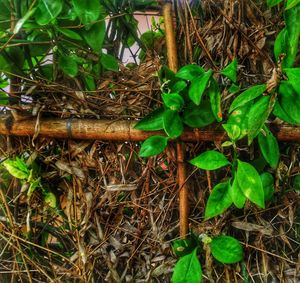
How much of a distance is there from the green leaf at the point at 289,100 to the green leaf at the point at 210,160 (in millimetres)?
143

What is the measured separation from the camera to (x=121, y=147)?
86 centimetres

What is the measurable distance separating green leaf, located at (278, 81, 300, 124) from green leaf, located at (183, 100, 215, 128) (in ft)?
0.45

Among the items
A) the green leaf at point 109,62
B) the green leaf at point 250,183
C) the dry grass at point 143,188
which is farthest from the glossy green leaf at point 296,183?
the green leaf at point 109,62

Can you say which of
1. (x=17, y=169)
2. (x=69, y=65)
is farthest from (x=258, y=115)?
(x=17, y=169)

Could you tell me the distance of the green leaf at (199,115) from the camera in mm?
776

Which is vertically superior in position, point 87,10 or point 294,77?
point 87,10

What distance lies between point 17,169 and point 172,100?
13.7 inches

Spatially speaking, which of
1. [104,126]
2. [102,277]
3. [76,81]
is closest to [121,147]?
[104,126]

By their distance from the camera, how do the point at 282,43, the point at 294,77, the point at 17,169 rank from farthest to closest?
the point at 17,169 → the point at 282,43 → the point at 294,77

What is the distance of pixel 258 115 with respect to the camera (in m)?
0.68

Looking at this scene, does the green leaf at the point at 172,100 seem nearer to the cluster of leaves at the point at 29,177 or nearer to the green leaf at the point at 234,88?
the green leaf at the point at 234,88

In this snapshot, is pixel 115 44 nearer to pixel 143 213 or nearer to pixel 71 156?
pixel 71 156

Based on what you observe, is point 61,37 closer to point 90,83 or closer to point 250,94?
point 90,83

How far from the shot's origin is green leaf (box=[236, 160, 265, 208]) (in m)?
0.71
